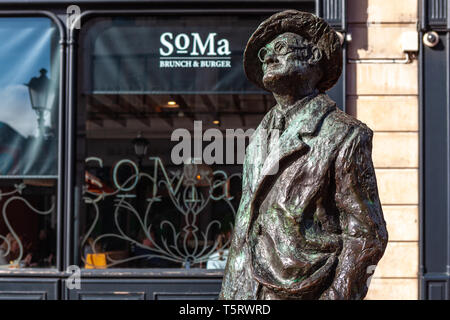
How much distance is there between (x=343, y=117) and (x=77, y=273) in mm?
4670

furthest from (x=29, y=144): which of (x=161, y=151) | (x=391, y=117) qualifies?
(x=391, y=117)

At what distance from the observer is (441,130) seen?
19.8 ft

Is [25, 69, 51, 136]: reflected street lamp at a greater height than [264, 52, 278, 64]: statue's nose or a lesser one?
greater

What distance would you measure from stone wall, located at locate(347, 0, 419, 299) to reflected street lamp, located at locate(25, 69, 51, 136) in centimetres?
350

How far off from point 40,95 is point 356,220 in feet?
16.7

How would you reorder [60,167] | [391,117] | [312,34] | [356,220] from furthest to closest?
[60,167]
[391,117]
[312,34]
[356,220]

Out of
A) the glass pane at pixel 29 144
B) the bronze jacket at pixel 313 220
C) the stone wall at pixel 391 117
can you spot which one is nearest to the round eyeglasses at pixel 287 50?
the bronze jacket at pixel 313 220

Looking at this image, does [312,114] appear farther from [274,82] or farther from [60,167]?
[60,167]

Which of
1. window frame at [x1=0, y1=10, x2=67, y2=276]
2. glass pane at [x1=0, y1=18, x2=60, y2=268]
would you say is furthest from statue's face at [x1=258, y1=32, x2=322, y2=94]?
glass pane at [x1=0, y1=18, x2=60, y2=268]

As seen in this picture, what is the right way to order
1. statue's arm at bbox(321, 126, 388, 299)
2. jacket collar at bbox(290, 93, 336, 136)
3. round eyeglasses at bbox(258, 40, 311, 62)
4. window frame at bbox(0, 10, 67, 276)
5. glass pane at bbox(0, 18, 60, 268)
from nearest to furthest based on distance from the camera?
statue's arm at bbox(321, 126, 388, 299) < jacket collar at bbox(290, 93, 336, 136) < round eyeglasses at bbox(258, 40, 311, 62) < window frame at bbox(0, 10, 67, 276) < glass pane at bbox(0, 18, 60, 268)

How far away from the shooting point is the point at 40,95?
21.2 feet

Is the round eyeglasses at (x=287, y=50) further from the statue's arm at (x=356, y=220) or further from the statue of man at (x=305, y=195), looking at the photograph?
the statue's arm at (x=356, y=220)

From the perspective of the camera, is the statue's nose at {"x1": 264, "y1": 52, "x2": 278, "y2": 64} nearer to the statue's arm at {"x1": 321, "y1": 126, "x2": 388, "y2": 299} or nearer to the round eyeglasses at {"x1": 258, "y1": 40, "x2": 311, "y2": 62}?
the round eyeglasses at {"x1": 258, "y1": 40, "x2": 311, "y2": 62}

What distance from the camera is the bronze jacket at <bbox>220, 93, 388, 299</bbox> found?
2252 mm
